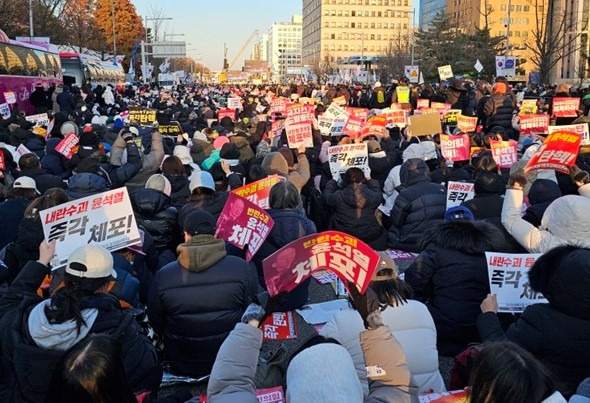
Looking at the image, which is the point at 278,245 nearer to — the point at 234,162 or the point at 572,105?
the point at 234,162

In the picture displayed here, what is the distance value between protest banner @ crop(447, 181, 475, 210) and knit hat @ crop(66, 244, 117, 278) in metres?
4.79

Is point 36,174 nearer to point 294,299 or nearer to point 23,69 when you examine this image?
point 294,299

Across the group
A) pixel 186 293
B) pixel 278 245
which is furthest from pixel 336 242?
pixel 278 245

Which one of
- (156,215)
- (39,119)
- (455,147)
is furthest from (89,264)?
(39,119)

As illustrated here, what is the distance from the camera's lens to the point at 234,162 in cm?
930

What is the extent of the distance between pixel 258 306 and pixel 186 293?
5.01 feet

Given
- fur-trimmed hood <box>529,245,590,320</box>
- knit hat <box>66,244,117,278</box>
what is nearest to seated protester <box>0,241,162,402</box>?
knit hat <box>66,244,117,278</box>

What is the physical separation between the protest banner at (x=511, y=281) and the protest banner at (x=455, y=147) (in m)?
5.49

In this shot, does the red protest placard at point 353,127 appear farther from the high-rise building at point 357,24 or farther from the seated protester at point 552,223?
the high-rise building at point 357,24

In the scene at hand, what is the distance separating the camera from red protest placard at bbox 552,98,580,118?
1366 cm

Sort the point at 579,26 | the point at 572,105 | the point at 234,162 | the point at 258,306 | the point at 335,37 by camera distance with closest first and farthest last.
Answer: the point at 258,306 → the point at 234,162 → the point at 572,105 → the point at 579,26 → the point at 335,37

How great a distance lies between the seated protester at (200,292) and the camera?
171 inches

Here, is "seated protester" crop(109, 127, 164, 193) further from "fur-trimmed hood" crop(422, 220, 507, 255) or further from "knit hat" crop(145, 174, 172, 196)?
"fur-trimmed hood" crop(422, 220, 507, 255)

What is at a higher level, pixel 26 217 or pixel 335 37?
pixel 335 37
